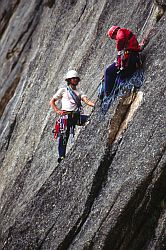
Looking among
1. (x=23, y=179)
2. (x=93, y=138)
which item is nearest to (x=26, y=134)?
(x=23, y=179)

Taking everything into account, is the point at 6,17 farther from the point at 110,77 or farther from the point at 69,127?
the point at 110,77

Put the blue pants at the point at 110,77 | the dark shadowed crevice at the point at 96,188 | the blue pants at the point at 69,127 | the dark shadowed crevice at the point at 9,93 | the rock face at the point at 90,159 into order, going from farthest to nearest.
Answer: the dark shadowed crevice at the point at 9,93 → the blue pants at the point at 69,127 → the blue pants at the point at 110,77 → the dark shadowed crevice at the point at 96,188 → the rock face at the point at 90,159

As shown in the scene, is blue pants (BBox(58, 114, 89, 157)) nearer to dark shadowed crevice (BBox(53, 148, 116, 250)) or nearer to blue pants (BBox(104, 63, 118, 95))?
blue pants (BBox(104, 63, 118, 95))

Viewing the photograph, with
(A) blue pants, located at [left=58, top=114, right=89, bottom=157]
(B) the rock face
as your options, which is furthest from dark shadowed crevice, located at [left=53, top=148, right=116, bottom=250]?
(A) blue pants, located at [left=58, top=114, right=89, bottom=157]

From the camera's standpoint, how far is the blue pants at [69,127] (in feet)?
56.3

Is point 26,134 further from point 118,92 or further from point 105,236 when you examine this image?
point 105,236

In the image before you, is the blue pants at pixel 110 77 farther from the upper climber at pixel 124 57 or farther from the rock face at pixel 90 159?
the rock face at pixel 90 159

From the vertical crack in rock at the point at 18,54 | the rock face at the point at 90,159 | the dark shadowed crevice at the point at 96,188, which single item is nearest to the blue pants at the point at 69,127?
the rock face at the point at 90,159

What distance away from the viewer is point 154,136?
1359cm

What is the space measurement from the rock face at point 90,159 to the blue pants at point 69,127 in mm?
884

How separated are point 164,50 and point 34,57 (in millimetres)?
11851

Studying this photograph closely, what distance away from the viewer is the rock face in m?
13.5

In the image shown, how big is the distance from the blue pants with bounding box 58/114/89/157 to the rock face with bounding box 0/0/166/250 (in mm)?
884

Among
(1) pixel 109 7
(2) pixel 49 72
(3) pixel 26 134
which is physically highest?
(1) pixel 109 7
